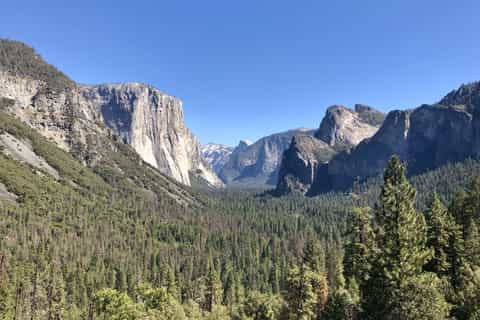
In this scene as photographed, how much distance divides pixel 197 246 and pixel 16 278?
3253 inches

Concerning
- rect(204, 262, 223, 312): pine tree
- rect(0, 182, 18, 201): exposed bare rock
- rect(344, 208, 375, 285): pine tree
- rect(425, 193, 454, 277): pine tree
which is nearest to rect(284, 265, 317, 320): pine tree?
rect(344, 208, 375, 285): pine tree

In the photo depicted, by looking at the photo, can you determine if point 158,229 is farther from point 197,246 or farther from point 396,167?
point 396,167

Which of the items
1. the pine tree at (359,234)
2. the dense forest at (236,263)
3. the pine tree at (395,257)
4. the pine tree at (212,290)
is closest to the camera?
the pine tree at (395,257)

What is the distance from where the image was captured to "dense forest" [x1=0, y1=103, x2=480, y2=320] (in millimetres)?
32312

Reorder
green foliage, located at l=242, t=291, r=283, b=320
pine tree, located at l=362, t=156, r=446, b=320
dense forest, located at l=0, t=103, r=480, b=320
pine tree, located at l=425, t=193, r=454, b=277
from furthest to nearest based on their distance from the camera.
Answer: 1. green foliage, located at l=242, t=291, r=283, b=320
2. pine tree, located at l=425, t=193, r=454, b=277
3. dense forest, located at l=0, t=103, r=480, b=320
4. pine tree, located at l=362, t=156, r=446, b=320

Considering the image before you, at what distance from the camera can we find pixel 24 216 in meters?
145

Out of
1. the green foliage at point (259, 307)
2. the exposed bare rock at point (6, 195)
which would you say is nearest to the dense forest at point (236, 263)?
the green foliage at point (259, 307)

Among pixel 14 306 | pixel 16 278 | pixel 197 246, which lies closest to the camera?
pixel 14 306

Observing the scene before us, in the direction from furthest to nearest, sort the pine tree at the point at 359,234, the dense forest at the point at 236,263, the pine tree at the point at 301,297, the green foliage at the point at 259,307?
the green foliage at the point at 259,307
the pine tree at the point at 301,297
the pine tree at the point at 359,234
the dense forest at the point at 236,263

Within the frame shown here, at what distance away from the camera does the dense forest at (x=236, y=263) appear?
3231 cm

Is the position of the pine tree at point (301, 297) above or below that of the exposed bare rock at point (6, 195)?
below

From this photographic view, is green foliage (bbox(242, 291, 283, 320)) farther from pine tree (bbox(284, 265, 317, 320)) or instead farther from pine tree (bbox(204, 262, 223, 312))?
pine tree (bbox(284, 265, 317, 320))

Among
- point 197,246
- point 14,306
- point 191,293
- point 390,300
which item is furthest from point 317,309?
point 197,246

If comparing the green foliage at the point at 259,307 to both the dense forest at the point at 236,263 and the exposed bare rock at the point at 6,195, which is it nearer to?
the dense forest at the point at 236,263
